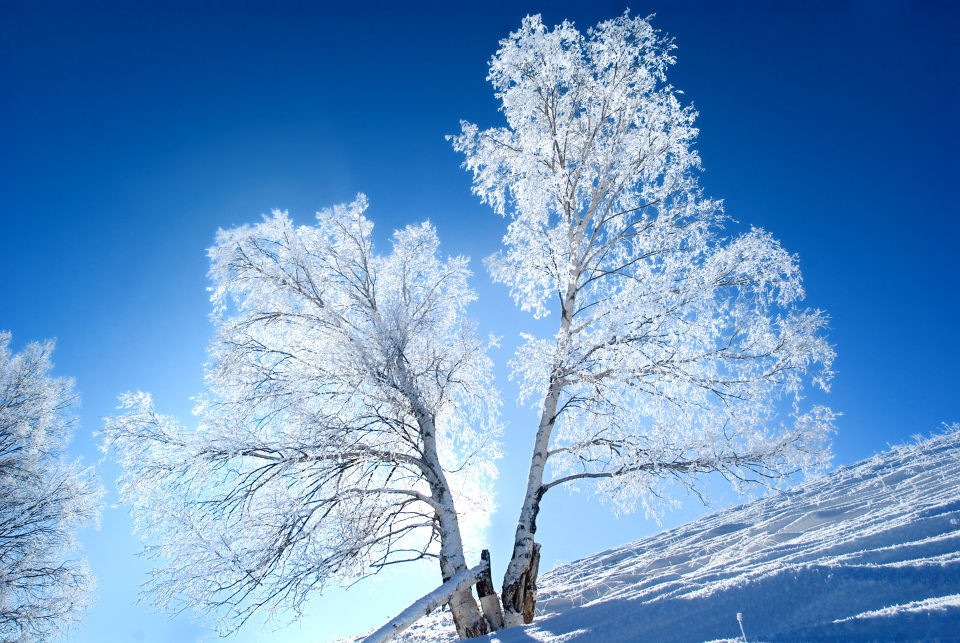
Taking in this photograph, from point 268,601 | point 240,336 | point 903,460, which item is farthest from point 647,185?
point 903,460

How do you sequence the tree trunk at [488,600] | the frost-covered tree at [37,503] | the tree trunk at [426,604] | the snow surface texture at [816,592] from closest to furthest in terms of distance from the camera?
1. the snow surface texture at [816,592]
2. the tree trunk at [426,604]
3. the tree trunk at [488,600]
4. the frost-covered tree at [37,503]

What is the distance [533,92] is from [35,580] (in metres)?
13.5

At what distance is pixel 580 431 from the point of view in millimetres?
5934

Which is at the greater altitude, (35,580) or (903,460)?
(35,580)

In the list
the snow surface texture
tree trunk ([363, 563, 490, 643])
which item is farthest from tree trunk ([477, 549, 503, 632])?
the snow surface texture

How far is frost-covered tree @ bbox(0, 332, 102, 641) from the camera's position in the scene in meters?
9.08

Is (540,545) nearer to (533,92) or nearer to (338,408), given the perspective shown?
(338,408)

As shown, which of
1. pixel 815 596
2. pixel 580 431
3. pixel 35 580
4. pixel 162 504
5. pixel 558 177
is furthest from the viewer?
pixel 35 580

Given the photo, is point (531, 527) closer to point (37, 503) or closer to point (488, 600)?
point (488, 600)

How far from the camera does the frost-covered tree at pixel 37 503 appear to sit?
9.08 m

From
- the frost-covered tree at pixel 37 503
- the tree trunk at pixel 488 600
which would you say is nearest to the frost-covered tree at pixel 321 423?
the tree trunk at pixel 488 600

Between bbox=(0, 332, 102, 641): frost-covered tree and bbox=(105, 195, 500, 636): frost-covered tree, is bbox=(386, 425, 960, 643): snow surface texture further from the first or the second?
bbox=(0, 332, 102, 641): frost-covered tree

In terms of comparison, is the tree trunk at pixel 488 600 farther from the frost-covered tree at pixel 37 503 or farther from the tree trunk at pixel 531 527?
the frost-covered tree at pixel 37 503

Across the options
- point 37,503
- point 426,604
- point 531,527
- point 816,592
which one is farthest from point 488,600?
point 37,503
